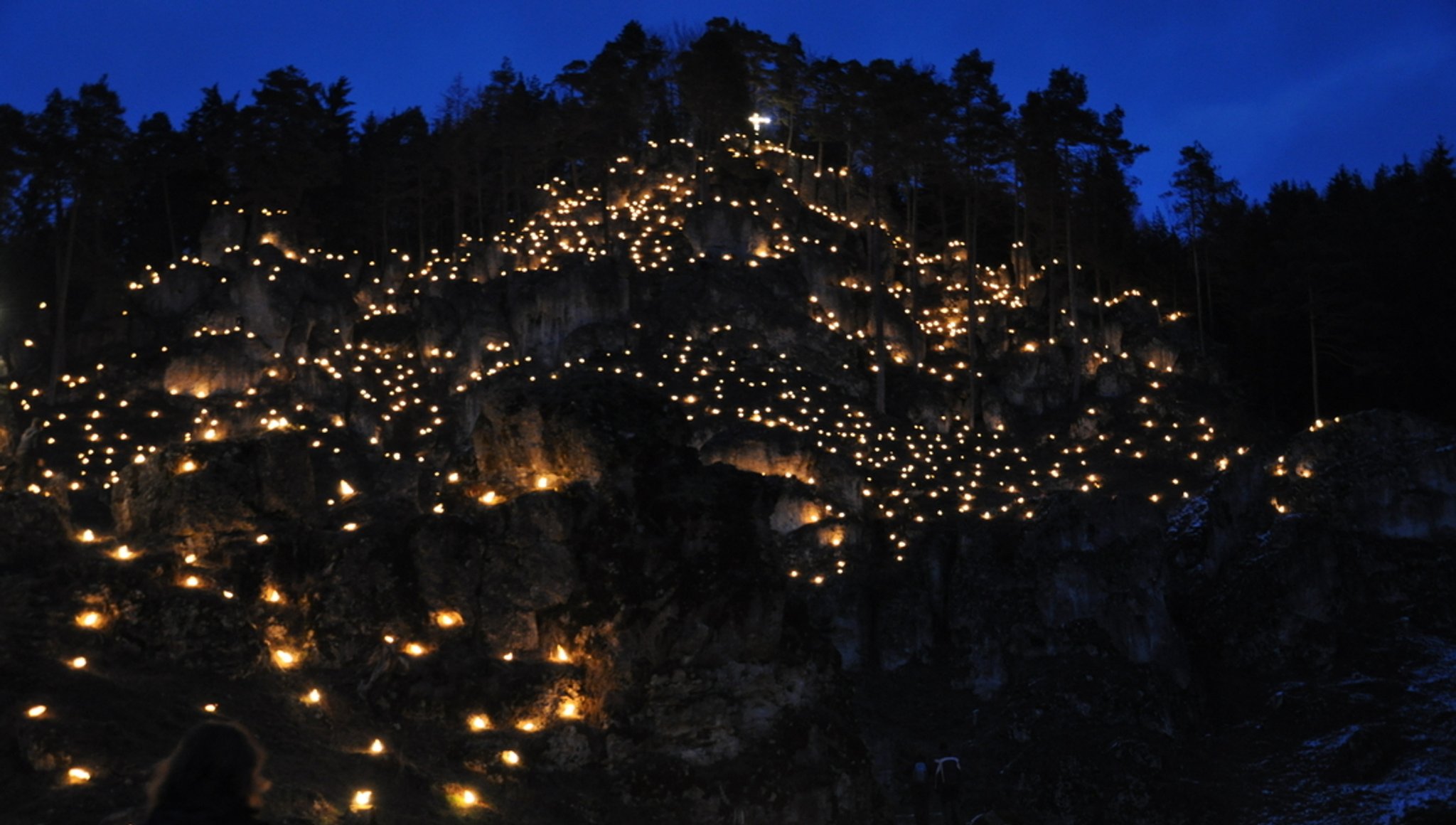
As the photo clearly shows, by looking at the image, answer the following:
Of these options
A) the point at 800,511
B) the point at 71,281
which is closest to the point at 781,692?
the point at 800,511

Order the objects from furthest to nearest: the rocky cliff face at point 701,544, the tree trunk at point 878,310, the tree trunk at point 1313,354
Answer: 1. the tree trunk at point 878,310
2. the tree trunk at point 1313,354
3. the rocky cliff face at point 701,544

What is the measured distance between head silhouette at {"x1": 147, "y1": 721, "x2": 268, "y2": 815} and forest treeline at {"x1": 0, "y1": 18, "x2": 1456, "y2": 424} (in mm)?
43095

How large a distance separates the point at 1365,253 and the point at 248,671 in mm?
46611

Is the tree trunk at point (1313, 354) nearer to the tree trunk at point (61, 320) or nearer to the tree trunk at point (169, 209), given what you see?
the tree trunk at point (61, 320)

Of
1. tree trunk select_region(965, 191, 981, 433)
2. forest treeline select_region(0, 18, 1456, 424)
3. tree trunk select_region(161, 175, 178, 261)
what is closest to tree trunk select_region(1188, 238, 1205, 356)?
forest treeline select_region(0, 18, 1456, 424)

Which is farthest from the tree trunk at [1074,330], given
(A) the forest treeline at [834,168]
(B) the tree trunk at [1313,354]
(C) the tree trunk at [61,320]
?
(C) the tree trunk at [61,320]

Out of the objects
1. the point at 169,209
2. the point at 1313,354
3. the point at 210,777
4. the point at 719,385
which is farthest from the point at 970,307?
the point at 210,777

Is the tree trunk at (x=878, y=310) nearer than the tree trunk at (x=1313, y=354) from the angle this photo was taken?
No

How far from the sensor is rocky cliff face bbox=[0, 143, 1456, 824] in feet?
55.8

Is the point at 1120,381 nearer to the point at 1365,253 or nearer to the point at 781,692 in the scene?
the point at 1365,253

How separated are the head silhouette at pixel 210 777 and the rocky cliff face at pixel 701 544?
7482mm

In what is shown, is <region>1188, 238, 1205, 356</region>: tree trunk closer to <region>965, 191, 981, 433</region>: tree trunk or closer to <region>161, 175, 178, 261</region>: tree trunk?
<region>965, 191, 981, 433</region>: tree trunk

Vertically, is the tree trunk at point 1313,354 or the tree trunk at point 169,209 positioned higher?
the tree trunk at point 169,209

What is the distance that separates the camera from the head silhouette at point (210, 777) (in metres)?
6.00
